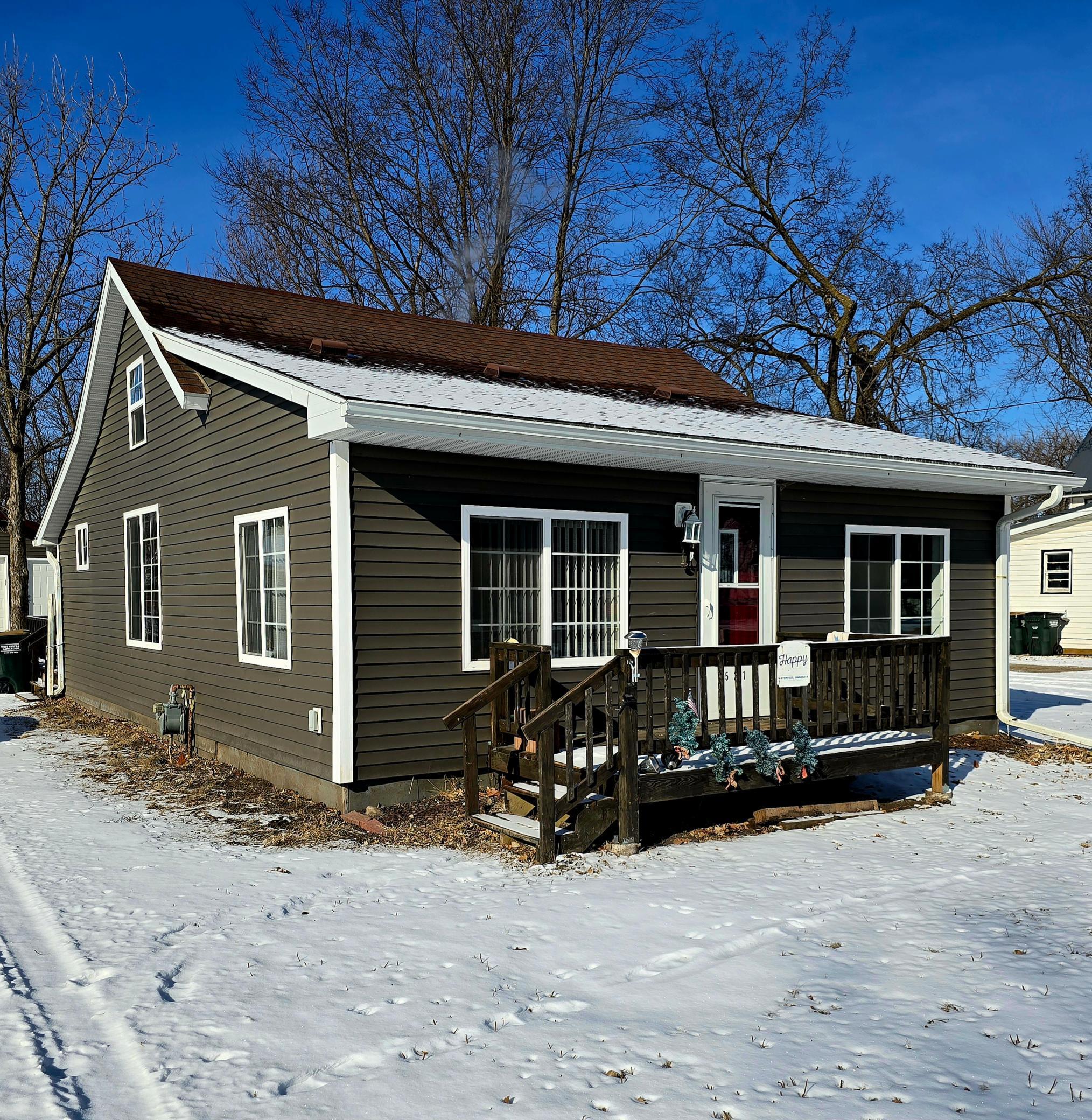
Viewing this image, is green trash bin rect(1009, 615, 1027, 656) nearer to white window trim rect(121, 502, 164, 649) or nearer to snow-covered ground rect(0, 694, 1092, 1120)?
snow-covered ground rect(0, 694, 1092, 1120)

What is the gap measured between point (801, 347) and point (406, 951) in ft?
83.2

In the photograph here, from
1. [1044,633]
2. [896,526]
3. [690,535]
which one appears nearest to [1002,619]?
[896,526]

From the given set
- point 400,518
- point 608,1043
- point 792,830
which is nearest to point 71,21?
point 400,518

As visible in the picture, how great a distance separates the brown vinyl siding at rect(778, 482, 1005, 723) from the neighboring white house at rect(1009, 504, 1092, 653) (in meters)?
14.3

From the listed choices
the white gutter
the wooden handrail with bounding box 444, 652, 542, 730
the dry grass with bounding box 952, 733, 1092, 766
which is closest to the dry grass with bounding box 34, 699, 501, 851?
the wooden handrail with bounding box 444, 652, 542, 730

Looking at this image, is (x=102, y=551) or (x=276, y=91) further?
(x=276, y=91)

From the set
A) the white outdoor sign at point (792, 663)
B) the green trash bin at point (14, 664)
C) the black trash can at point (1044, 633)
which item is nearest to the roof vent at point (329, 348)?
the white outdoor sign at point (792, 663)

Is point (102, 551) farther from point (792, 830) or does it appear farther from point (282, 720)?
point (792, 830)

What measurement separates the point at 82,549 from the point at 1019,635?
20904 mm

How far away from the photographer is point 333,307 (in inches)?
464

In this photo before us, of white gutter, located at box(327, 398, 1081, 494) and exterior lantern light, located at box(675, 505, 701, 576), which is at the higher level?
white gutter, located at box(327, 398, 1081, 494)

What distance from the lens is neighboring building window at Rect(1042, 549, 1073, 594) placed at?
25.0 meters

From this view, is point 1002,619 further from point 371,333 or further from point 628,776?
point 371,333

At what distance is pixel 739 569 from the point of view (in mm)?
9711
